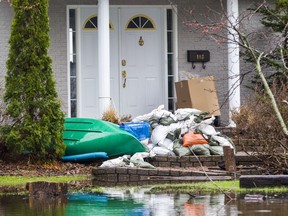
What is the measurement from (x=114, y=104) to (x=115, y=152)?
11.6 ft

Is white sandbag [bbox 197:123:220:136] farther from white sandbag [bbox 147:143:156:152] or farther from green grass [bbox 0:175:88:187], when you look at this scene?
green grass [bbox 0:175:88:187]

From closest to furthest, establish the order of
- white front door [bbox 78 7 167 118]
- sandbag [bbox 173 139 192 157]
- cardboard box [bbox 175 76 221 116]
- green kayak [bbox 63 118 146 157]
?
sandbag [bbox 173 139 192 157] < green kayak [bbox 63 118 146 157] < cardboard box [bbox 175 76 221 116] < white front door [bbox 78 7 167 118]

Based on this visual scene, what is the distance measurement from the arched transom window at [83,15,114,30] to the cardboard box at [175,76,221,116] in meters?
2.49

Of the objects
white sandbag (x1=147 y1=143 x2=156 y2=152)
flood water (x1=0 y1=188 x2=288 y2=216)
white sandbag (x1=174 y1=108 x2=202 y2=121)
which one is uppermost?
white sandbag (x1=174 y1=108 x2=202 y2=121)

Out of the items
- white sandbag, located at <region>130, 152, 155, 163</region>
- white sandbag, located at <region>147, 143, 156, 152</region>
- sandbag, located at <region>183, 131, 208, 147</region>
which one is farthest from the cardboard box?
white sandbag, located at <region>130, 152, 155, 163</region>

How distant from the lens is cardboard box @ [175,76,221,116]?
20031 millimetres

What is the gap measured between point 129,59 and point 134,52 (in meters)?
0.20

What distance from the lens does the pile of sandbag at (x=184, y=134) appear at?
57.9ft

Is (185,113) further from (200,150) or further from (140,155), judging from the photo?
(140,155)

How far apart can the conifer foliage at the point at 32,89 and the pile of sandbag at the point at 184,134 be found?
6.73 ft

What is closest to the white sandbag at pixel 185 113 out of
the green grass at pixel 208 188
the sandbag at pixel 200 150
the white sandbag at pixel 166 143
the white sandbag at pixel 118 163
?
the white sandbag at pixel 166 143

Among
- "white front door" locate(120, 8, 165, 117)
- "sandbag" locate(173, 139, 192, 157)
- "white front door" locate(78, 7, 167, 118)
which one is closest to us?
"sandbag" locate(173, 139, 192, 157)

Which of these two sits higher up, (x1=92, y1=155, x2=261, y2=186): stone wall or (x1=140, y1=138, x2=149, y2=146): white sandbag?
(x1=140, y1=138, x2=149, y2=146): white sandbag

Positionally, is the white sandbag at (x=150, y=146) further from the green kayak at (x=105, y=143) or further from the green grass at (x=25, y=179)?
the green grass at (x=25, y=179)
